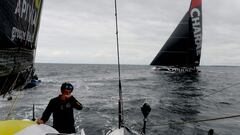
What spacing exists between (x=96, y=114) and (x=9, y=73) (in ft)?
47.0

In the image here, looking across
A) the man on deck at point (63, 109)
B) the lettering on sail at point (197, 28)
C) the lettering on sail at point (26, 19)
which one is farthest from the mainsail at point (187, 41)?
the man on deck at point (63, 109)

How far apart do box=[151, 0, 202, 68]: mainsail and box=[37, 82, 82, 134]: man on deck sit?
59.4 metres

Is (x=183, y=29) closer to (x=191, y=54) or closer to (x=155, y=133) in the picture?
(x=191, y=54)

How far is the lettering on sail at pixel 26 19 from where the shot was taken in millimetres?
5001

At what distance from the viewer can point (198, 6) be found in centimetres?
6481

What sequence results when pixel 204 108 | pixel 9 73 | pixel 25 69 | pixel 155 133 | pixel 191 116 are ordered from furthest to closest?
pixel 204 108
pixel 191 116
pixel 155 133
pixel 25 69
pixel 9 73

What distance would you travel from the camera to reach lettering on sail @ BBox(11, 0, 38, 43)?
16.4 ft

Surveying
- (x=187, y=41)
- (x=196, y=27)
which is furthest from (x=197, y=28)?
(x=187, y=41)

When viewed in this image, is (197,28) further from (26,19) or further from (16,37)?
(16,37)

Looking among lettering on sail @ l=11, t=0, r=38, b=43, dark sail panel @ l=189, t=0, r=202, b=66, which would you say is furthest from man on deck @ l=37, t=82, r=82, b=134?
dark sail panel @ l=189, t=0, r=202, b=66

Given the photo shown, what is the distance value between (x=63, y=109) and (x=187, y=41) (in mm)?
60242

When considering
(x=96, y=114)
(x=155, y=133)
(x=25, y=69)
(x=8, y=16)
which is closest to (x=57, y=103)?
(x=25, y=69)

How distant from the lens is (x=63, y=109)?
5.68 m


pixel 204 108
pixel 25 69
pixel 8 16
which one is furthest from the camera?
pixel 204 108
